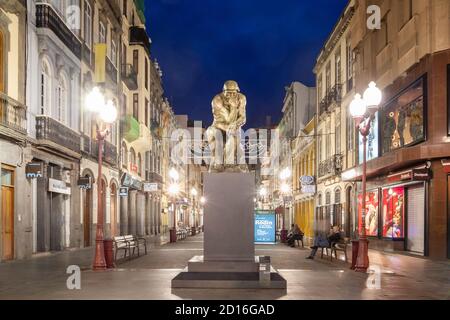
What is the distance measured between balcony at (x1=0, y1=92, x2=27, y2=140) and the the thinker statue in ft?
27.6

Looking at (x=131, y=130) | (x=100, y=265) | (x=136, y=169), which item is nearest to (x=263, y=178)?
(x=136, y=169)

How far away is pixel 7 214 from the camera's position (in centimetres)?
2008

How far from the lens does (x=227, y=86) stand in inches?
535

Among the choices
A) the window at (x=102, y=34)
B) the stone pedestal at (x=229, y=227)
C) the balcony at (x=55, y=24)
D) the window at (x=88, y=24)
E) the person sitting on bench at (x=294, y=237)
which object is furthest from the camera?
the window at (x=102, y=34)

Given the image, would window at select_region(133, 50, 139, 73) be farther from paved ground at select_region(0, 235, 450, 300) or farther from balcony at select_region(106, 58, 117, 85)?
paved ground at select_region(0, 235, 450, 300)

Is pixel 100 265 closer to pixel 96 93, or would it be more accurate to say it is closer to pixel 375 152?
pixel 96 93

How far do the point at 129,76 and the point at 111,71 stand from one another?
4.40 meters

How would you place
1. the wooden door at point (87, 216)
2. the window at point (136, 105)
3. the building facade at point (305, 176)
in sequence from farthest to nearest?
1. the building facade at point (305, 176)
2. the window at point (136, 105)
3. the wooden door at point (87, 216)

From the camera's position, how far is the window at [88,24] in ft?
95.3

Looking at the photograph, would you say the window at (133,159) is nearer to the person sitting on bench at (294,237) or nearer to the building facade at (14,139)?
the person sitting on bench at (294,237)

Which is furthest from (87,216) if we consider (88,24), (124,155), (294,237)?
(124,155)

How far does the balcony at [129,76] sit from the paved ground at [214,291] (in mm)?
19896

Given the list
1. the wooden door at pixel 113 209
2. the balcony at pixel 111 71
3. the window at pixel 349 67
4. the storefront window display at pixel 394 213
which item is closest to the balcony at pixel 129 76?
the balcony at pixel 111 71
